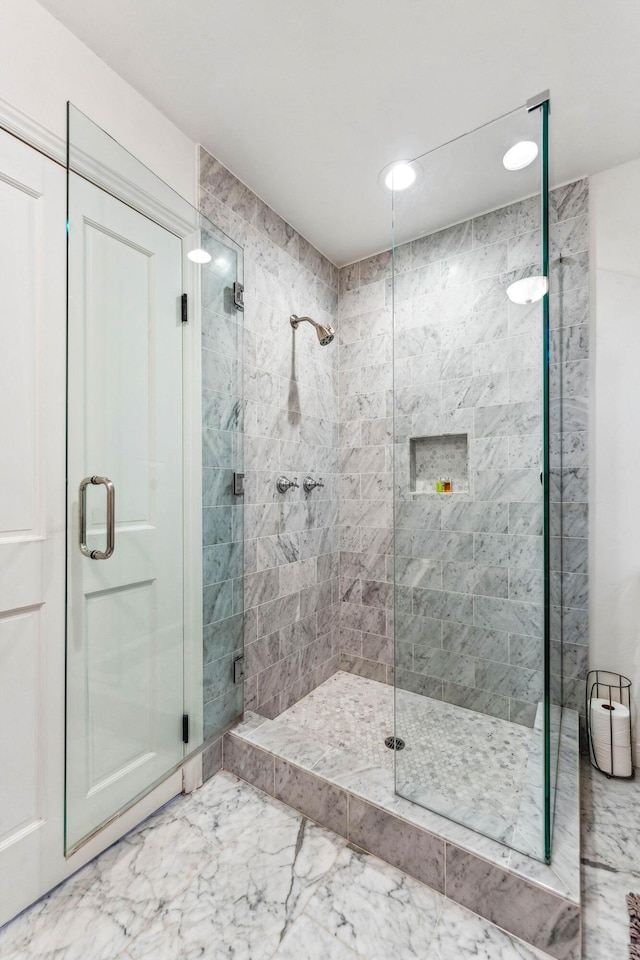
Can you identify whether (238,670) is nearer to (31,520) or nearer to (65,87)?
(31,520)

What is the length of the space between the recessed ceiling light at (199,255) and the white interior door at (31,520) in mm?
419

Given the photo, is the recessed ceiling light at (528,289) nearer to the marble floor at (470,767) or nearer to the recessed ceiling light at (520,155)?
the recessed ceiling light at (520,155)

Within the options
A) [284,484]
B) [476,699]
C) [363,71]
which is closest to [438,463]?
[476,699]

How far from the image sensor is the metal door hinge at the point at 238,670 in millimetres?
1805

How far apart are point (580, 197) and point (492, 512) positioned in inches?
63.4

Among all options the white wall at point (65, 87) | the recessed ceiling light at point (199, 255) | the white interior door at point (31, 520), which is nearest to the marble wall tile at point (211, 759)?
the white interior door at point (31, 520)

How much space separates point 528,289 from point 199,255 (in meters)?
1.16

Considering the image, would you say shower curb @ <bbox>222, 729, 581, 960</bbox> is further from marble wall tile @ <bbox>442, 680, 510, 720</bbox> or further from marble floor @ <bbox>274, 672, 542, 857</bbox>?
marble wall tile @ <bbox>442, 680, 510, 720</bbox>

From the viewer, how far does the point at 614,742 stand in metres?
1.69

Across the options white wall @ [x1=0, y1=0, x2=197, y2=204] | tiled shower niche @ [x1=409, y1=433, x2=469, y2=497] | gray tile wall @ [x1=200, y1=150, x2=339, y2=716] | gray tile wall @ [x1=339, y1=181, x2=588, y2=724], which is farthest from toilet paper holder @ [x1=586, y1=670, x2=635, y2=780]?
white wall @ [x1=0, y1=0, x2=197, y2=204]

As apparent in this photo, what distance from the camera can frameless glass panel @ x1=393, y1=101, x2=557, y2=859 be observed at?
122 cm

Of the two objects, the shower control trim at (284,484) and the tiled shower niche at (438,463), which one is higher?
the tiled shower niche at (438,463)

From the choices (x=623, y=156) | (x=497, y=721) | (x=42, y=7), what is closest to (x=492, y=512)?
(x=497, y=721)

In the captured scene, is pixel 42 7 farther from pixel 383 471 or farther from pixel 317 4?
Answer: pixel 383 471
